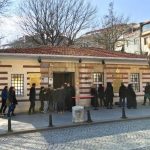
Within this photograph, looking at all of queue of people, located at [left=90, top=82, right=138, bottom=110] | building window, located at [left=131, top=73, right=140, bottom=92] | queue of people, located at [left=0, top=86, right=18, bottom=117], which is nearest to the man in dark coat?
queue of people, located at [left=0, top=86, right=18, bottom=117]

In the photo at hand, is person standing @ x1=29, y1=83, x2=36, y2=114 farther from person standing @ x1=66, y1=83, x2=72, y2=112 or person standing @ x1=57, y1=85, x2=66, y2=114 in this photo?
person standing @ x1=66, y1=83, x2=72, y2=112

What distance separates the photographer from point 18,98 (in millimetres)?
27859

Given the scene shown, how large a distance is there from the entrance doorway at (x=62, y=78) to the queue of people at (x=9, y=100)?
4.72 meters

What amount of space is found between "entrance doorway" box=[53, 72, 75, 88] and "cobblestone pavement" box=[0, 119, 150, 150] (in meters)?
10.3

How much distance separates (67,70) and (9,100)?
618cm

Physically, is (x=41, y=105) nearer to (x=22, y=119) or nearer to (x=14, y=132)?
(x=22, y=119)

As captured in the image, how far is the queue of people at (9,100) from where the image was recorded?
2495 centimetres

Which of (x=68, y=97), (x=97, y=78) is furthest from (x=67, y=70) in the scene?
(x=97, y=78)

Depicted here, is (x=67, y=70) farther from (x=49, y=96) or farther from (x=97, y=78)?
(x=49, y=96)

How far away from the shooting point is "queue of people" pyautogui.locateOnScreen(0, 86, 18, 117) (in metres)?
25.0

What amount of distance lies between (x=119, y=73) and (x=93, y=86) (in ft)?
10.4

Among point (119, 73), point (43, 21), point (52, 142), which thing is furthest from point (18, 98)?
point (43, 21)

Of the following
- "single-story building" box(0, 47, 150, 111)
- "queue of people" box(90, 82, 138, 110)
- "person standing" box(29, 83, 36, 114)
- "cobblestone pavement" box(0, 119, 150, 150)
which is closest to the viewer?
"cobblestone pavement" box(0, 119, 150, 150)

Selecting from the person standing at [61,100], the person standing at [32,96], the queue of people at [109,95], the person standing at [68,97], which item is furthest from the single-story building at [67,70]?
the person standing at [61,100]
